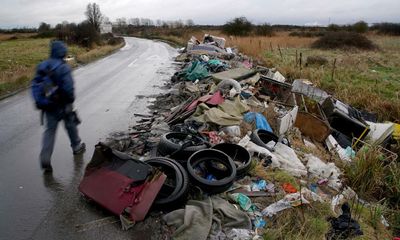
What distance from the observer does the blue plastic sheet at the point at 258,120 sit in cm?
800

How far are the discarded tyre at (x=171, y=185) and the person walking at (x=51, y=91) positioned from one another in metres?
1.90

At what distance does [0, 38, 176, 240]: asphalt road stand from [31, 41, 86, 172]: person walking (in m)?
0.49

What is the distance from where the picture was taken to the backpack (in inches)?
215

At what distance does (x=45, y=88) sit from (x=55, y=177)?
146 cm

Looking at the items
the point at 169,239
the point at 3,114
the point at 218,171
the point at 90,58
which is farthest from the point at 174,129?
the point at 90,58

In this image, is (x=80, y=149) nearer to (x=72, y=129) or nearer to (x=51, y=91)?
(x=72, y=129)

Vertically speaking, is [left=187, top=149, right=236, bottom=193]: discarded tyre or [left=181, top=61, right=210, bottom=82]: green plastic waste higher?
[left=181, top=61, right=210, bottom=82]: green plastic waste

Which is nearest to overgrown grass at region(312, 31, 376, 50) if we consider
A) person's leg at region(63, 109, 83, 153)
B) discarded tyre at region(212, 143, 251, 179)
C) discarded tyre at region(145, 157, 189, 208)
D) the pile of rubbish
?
the pile of rubbish

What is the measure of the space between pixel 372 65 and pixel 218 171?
18883 millimetres

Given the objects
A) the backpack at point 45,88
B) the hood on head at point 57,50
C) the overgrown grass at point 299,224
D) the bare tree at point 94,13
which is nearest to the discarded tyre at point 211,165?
the overgrown grass at point 299,224

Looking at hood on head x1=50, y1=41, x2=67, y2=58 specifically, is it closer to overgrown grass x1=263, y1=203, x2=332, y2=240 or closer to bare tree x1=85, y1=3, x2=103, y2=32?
overgrown grass x1=263, y1=203, x2=332, y2=240

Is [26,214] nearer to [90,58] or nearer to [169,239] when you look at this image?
[169,239]

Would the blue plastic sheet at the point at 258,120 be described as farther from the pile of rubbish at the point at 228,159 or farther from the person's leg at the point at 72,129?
the person's leg at the point at 72,129

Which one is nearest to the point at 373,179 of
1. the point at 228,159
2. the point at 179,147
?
the point at 228,159
